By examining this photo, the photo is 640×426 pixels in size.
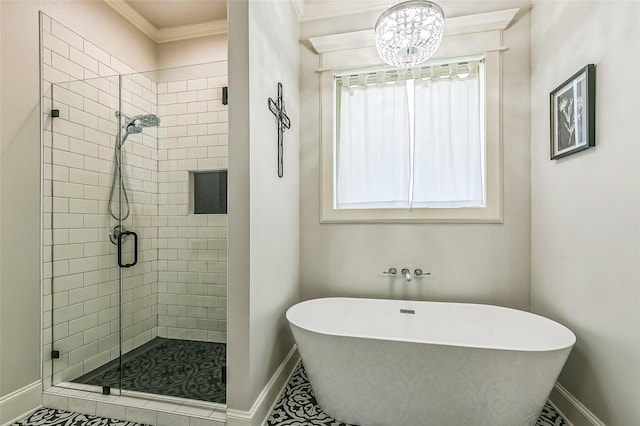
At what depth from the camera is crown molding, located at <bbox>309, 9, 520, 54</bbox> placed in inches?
84.4

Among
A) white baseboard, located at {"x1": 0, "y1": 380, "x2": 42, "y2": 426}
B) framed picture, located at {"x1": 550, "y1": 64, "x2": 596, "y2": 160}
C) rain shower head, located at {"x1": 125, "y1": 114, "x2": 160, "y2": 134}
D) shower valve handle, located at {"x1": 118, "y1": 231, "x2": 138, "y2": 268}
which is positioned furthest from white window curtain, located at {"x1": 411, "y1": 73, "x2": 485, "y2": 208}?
white baseboard, located at {"x1": 0, "y1": 380, "x2": 42, "y2": 426}

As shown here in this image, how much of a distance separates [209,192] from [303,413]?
1.50 metres

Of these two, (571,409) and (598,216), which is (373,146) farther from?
(571,409)

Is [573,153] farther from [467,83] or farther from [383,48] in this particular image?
[383,48]

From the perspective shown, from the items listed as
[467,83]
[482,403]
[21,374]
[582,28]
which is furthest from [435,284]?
[21,374]

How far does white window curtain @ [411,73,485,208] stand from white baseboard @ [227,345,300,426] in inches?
61.3

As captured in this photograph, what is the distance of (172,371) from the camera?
6.08ft

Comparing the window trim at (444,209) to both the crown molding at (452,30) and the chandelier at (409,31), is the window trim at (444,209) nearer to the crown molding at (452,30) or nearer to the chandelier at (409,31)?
the crown molding at (452,30)

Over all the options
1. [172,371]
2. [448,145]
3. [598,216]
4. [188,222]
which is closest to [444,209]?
[448,145]

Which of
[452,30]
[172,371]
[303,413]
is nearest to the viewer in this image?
[303,413]

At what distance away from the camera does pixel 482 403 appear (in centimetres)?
140

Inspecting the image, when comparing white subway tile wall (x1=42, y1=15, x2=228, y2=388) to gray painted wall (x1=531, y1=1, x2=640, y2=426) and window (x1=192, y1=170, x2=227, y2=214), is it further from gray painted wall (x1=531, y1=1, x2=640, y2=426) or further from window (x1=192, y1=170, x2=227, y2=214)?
gray painted wall (x1=531, y1=1, x2=640, y2=426)

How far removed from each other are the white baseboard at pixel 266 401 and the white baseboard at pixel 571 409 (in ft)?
5.54

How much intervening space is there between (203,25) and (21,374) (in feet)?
9.73
